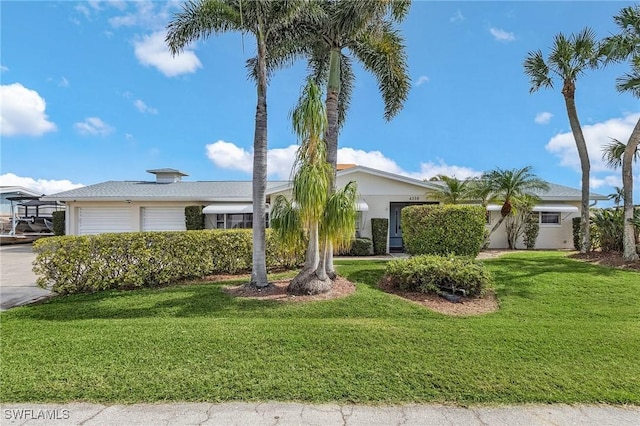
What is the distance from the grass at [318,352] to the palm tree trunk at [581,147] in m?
9.04

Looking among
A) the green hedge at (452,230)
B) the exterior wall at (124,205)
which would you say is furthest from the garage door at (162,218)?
the green hedge at (452,230)

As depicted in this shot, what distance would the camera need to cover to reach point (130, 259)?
31.4 ft

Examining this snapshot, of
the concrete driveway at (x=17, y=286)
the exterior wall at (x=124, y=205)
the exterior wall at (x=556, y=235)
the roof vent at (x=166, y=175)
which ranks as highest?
the roof vent at (x=166, y=175)

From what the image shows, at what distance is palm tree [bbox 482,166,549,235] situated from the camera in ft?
58.8

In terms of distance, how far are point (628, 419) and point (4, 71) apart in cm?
1571

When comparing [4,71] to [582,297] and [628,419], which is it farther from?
[582,297]

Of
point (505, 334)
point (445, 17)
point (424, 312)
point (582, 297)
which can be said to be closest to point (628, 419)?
point (505, 334)

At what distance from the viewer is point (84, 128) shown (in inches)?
691

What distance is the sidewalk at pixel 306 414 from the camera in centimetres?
346

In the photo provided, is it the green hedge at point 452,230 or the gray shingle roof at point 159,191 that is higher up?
the gray shingle roof at point 159,191

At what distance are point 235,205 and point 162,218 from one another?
528cm

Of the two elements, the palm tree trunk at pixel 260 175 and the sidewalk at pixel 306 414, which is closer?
the sidewalk at pixel 306 414

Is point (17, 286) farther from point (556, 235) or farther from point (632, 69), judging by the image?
point (556, 235)

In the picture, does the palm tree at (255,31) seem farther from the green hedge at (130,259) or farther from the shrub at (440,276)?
the shrub at (440,276)
